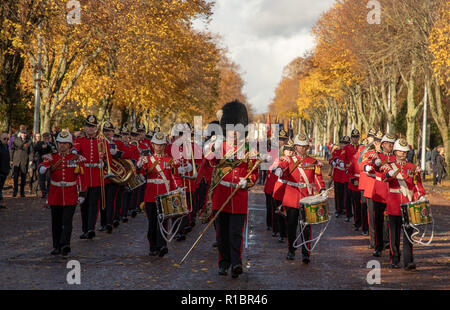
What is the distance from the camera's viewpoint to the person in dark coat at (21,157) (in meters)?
20.2

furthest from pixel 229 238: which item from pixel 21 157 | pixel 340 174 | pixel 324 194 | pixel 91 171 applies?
pixel 21 157

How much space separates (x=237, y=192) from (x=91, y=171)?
4.44m

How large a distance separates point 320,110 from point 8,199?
67.8 m

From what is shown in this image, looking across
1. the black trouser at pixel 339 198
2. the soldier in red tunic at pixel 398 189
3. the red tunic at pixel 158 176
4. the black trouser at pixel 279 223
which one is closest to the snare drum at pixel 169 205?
the red tunic at pixel 158 176

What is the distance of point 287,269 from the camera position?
9406 mm

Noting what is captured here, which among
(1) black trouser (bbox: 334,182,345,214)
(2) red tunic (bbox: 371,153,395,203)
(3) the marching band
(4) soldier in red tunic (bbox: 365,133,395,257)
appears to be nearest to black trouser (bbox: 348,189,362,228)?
(3) the marching band

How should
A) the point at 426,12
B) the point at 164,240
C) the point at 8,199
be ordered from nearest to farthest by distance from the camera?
the point at 164,240 < the point at 8,199 < the point at 426,12

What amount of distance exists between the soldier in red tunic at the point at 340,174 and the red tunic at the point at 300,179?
457cm

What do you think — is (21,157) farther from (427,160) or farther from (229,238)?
(427,160)

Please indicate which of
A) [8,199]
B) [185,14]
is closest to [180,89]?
[185,14]

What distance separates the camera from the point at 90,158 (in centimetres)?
1252

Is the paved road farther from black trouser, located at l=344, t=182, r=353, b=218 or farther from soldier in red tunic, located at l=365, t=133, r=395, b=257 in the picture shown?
black trouser, located at l=344, t=182, r=353, b=218

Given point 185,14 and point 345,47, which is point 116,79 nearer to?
point 185,14

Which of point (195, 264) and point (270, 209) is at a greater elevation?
point (270, 209)
